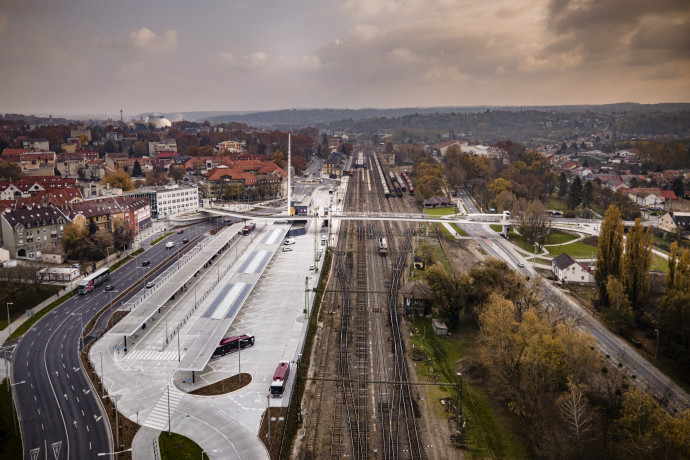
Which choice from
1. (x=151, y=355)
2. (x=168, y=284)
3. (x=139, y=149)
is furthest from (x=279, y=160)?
(x=151, y=355)

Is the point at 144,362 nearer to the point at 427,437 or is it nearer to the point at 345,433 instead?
the point at 345,433

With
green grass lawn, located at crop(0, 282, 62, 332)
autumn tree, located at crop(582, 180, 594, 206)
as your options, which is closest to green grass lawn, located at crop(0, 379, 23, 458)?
green grass lawn, located at crop(0, 282, 62, 332)

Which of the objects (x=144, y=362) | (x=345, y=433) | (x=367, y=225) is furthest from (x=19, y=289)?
(x=367, y=225)

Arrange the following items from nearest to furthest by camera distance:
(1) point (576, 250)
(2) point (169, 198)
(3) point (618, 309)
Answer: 1. (3) point (618, 309)
2. (1) point (576, 250)
3. (2) point (169, 198)

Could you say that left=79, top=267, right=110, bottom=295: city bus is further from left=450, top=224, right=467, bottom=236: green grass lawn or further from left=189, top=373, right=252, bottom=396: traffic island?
left=450, top=224, right=467, bottom=236: green grass lawn

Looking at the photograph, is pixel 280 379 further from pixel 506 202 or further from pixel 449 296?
pixel 506 202

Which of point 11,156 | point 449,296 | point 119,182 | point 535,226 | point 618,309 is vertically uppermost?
point 11,156
